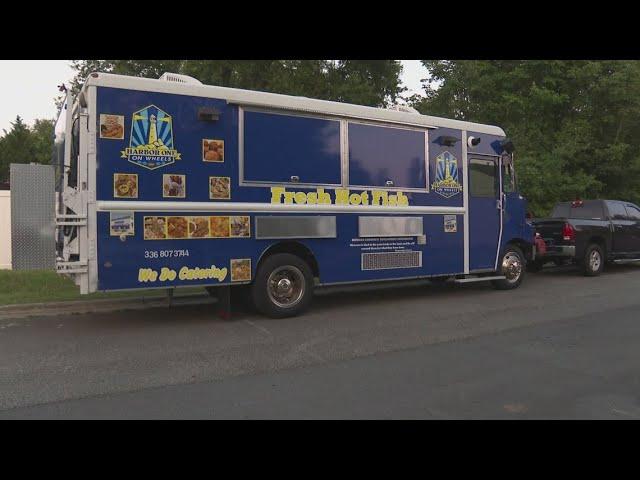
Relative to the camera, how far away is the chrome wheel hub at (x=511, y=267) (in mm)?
11156

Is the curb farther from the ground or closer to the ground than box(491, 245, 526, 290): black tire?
closer to the ground

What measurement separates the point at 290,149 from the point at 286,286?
6.68ft

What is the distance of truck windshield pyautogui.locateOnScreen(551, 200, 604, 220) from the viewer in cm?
1412

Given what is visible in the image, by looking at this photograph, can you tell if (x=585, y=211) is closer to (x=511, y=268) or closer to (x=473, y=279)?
(x=511, y=268)

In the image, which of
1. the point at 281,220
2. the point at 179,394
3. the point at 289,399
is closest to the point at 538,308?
the point at 281,220

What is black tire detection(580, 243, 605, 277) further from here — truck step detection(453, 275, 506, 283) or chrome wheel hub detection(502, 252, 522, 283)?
truck step detection(453, 275, 506, 283)

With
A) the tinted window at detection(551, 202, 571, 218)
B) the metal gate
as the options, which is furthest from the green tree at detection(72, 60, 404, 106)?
the metal gate

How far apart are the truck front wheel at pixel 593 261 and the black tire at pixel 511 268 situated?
302 centimetres

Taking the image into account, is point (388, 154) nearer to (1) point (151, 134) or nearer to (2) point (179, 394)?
(1) point (151, 134)

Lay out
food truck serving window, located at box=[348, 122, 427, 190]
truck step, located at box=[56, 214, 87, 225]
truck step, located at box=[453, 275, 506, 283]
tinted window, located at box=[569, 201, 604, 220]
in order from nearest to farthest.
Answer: truck step, located at box=[56, 214, 87, 225]
food truck serving window, located at box=[348, 122, 427, 190]
truck step, located at box=[453, 275, 506, 283]
tinted window, located at box=[569, 201, 604, 220]

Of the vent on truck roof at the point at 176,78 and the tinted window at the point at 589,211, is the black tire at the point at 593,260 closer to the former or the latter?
the tinted window at the point at 589,211

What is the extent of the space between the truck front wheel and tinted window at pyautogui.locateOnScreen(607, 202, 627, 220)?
1075mm

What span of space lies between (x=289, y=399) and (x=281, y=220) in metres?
3.80

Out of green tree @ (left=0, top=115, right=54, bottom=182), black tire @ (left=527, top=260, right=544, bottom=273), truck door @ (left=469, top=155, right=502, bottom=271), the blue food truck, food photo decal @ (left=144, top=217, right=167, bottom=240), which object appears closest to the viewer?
the blue food truck
